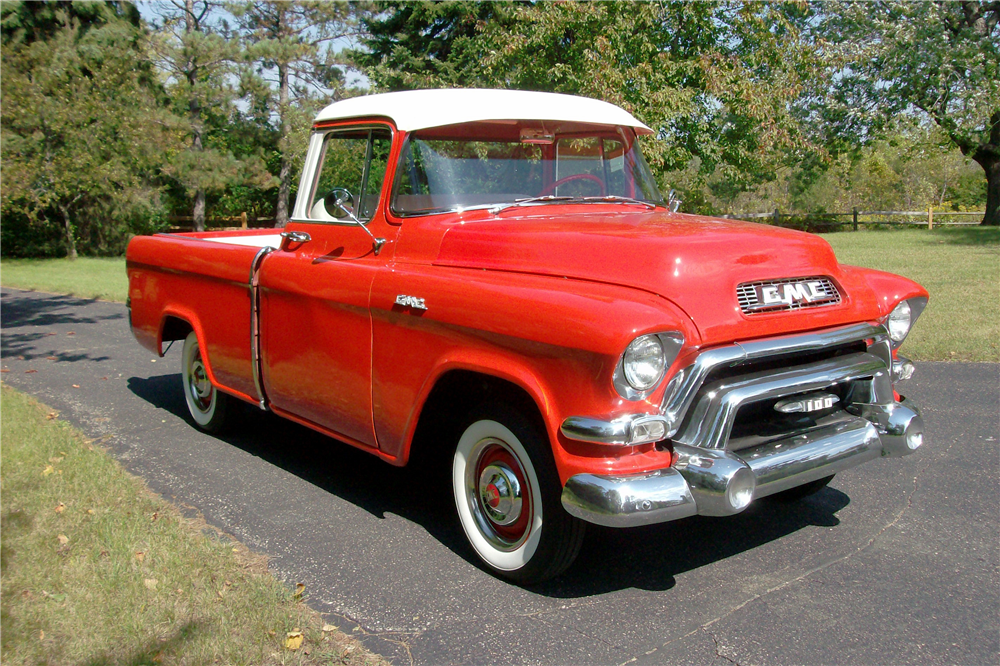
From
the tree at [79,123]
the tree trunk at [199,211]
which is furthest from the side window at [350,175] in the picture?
the tree trunk at [199,211]

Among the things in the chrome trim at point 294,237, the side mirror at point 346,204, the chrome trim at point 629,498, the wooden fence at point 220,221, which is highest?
the side mirror at point 346,204

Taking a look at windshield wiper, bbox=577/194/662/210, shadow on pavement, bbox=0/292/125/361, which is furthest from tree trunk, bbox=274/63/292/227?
windshield wiper, bbox=577/194/662/210

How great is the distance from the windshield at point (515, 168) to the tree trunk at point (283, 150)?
Answer: 25.6 meters

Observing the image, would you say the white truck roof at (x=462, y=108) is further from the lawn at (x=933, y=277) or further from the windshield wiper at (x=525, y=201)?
the lawn at (x=933, y=277)

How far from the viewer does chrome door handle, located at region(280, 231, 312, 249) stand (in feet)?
16.0

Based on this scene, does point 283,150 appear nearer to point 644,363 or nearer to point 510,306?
point 510,306

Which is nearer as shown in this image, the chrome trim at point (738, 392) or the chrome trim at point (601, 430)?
the chrome trim at point (601, 430)

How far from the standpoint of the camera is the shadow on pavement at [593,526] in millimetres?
3754

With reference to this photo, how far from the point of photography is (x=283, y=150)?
3045 cm

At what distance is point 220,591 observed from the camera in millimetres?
3514

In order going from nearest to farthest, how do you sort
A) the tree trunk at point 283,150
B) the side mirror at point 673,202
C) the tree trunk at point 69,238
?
the side mirror at point 673,202
the tree trunk at point 69,238
the tree trunk at point 283,150

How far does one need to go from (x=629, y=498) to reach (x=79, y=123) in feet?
78.5

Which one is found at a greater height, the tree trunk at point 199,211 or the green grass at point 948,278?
the tree trunk at point 199,211

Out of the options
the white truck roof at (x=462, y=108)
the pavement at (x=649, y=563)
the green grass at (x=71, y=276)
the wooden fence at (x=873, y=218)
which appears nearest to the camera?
the pavement at (x=649, y=563)
